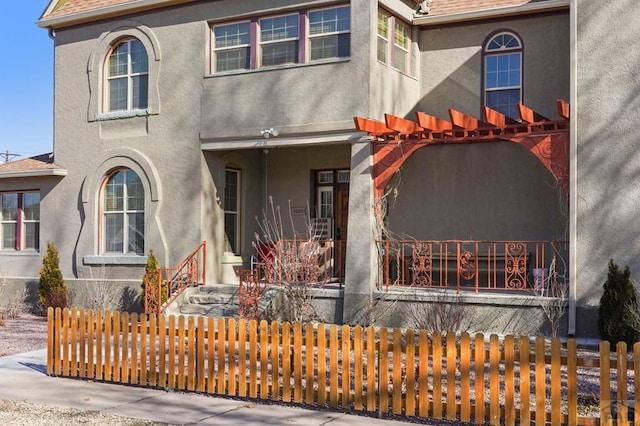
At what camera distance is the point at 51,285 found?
19.4 meters

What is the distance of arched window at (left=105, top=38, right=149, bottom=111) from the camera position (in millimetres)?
19000

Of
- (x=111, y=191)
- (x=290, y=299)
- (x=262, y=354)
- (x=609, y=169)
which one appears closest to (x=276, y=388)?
(x=262, y=354)

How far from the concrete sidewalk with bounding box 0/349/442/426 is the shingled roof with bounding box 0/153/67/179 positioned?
9.72 m

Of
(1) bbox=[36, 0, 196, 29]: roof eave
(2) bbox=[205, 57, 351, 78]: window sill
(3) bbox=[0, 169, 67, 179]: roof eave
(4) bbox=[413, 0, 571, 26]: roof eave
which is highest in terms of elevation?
(1) bbox=[36, 0, 196, 29]: roof eave

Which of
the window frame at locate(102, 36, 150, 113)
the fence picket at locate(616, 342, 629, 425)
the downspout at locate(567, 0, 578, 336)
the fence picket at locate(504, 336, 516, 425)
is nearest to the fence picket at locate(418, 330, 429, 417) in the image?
the fence picket at locate(504, 336, 516, 425)

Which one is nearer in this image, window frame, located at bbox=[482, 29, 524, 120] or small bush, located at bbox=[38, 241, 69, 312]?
window frame, located at bbox=[482, 29, 524, 120]

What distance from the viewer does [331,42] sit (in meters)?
16.3

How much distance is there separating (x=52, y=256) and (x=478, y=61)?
37.7 feet

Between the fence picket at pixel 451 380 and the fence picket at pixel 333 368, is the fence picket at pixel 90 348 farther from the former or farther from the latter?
the fence picket at pixel 451 380

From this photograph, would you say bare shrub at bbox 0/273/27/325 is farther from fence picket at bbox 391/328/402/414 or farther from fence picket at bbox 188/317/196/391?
fence picket at bbox 391/328/402/414

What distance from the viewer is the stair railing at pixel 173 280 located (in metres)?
17.1

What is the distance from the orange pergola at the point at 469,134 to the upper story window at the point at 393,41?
6.39 feet

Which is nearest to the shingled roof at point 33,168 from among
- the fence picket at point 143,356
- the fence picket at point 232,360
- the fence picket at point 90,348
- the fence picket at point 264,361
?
the fence picket at point 90,348

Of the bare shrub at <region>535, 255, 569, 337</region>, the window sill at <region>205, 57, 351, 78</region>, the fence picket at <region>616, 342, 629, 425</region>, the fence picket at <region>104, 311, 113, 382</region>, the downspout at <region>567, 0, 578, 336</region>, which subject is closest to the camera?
the fence picket at <region>616, 342, 629, 425</region>
